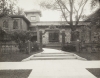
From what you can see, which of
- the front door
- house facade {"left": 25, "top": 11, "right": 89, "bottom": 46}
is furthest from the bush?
the front door

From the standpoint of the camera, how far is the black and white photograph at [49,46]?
8781 mm

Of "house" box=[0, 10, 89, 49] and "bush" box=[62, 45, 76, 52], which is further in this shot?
"house" box=[0, 10, 89, 49]

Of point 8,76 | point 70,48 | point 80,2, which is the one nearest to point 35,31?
point 80,2

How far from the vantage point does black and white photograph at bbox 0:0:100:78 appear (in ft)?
28.8

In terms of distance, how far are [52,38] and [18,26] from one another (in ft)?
23.4

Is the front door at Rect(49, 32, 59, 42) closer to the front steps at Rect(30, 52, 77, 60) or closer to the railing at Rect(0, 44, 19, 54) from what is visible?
the railing at Rect(0, 44, 19, 54)

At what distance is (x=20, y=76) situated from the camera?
7645 mm

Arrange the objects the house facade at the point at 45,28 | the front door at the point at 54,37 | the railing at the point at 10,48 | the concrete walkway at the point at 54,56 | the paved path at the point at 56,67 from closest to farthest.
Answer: the paved path at the point at 56,67
the concrete walkway at the point at 54,56
the railing at the point at 10,48
the house facade at the point at 45,28
the front door at the point at 54,37

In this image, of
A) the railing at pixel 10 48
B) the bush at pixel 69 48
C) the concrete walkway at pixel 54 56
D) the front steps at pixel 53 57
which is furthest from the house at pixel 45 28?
the front steps at pixel 53 57

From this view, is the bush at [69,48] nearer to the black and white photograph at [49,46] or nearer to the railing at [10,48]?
the black and white photograph at [49,46]

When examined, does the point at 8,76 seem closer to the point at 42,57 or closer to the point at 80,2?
the point at 42,57

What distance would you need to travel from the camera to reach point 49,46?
28.4 meters

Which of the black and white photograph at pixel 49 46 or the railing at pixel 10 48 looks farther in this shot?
the railing at pixel 10 48

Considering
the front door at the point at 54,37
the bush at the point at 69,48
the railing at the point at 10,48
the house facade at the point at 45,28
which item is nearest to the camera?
the railing at the point at 10,48
